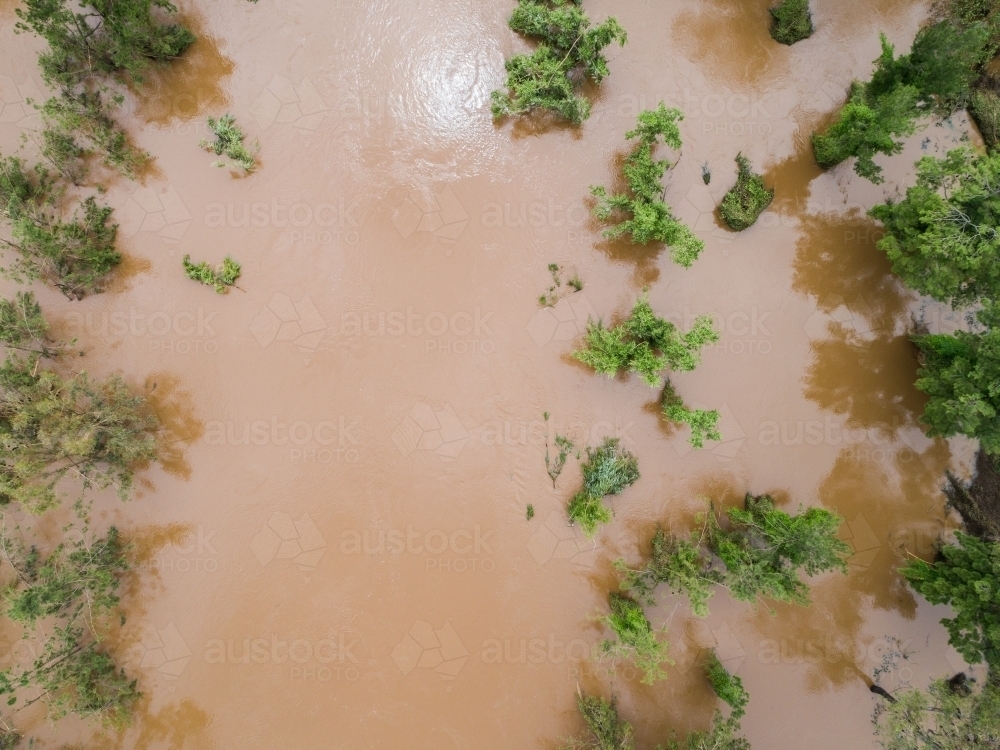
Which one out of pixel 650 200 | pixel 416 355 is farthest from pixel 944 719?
pixel 416 355

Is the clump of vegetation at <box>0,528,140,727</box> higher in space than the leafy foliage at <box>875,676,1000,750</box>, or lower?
higher

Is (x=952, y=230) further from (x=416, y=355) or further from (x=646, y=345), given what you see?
(x=416, y=355)

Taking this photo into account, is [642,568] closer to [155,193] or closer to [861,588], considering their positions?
[861,588]

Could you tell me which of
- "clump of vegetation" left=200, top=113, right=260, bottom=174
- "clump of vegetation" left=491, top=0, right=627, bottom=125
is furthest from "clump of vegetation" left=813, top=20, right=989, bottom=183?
"clump of vegetation" left=200, top=113, right=260, bottom=174

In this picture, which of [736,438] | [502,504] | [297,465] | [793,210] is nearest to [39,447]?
[297,465]

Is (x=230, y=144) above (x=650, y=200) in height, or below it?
above

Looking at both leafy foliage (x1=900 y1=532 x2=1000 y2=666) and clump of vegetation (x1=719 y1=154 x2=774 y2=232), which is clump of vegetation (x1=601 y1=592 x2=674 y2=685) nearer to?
leafy foliage (x1=900 y1=532 x2=1000 y2=666)
